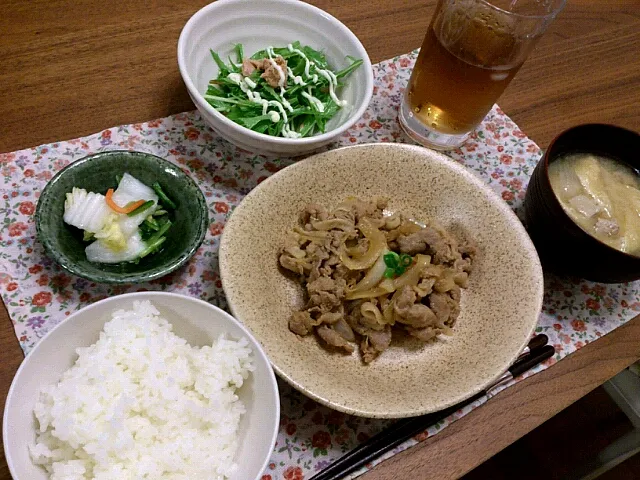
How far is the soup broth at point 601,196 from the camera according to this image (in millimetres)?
1569

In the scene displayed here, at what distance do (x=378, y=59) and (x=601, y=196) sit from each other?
102 cm

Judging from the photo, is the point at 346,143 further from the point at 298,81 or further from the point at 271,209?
the point at 271,209

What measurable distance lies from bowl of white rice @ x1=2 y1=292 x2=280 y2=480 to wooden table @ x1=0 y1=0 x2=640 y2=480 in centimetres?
25

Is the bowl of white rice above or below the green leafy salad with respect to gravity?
below

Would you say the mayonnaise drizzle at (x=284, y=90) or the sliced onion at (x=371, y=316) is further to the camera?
the mayonnaise drizzle at (x=284, y=90)

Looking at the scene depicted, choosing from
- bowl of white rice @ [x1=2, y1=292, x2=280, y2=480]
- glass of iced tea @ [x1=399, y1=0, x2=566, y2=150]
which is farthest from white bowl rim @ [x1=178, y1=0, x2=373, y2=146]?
bowl of white rice @ [x1=2, y1=292, x2=280, y2=480]

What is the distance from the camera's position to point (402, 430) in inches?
51.0

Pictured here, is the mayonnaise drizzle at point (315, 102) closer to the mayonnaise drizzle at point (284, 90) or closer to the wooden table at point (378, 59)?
the mayonnaise drizzle at point (284, 90)

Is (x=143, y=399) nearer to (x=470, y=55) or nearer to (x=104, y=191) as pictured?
(x=104, y=191)

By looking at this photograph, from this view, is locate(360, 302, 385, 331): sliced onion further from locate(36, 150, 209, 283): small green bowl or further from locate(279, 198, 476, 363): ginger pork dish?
locate(36, 150, 209, 283): small green bowl

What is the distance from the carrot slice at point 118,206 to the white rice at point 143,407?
36 cm

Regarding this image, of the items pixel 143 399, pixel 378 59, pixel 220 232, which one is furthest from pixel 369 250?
pixel 378 59

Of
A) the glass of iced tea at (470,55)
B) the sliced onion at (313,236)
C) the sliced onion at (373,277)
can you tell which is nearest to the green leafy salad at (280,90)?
the glass of iced tea at (470,55)

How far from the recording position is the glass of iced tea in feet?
5.12
